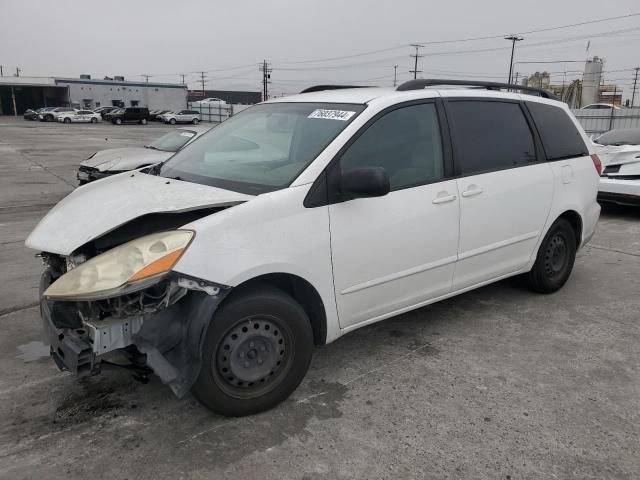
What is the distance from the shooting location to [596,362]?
3.56m

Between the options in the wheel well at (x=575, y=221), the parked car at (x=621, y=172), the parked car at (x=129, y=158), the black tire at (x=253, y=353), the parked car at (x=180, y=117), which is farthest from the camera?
the parked car at (x=180, y=117)

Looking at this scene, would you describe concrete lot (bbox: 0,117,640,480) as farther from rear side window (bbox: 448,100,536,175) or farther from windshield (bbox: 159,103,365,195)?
rear side window (bbox: 448,100,536,175)

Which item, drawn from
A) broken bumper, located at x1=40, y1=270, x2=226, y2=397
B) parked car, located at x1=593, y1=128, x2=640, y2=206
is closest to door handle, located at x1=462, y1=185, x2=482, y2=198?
broken bumper, located at x1=40, y1=270, x2=226, y2=397

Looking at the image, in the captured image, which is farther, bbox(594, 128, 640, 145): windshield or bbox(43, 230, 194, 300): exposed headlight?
bbox(594, 128, 640, 145): windshield

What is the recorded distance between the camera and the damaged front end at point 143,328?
8.13 feet

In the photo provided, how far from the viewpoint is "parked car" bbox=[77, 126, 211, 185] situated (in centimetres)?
903

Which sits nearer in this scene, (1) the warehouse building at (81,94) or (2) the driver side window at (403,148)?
(2) the driver side window at (403,148)

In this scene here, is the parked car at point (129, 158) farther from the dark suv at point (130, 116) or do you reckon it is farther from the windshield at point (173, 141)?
the dark suv at point (130, 116)

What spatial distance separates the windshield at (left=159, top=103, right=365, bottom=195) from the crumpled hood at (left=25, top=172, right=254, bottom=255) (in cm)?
18

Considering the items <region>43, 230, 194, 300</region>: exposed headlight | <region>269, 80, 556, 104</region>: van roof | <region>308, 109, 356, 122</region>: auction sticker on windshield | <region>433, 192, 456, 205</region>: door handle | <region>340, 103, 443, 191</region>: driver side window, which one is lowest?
<region>43, 230, 194, 300</region>: exposed headlight

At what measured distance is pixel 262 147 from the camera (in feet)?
11.7

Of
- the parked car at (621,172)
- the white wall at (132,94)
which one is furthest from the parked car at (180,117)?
the parked car at (621,172)

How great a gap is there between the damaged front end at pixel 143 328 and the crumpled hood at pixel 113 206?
257 millimetres

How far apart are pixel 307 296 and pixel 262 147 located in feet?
3.73
